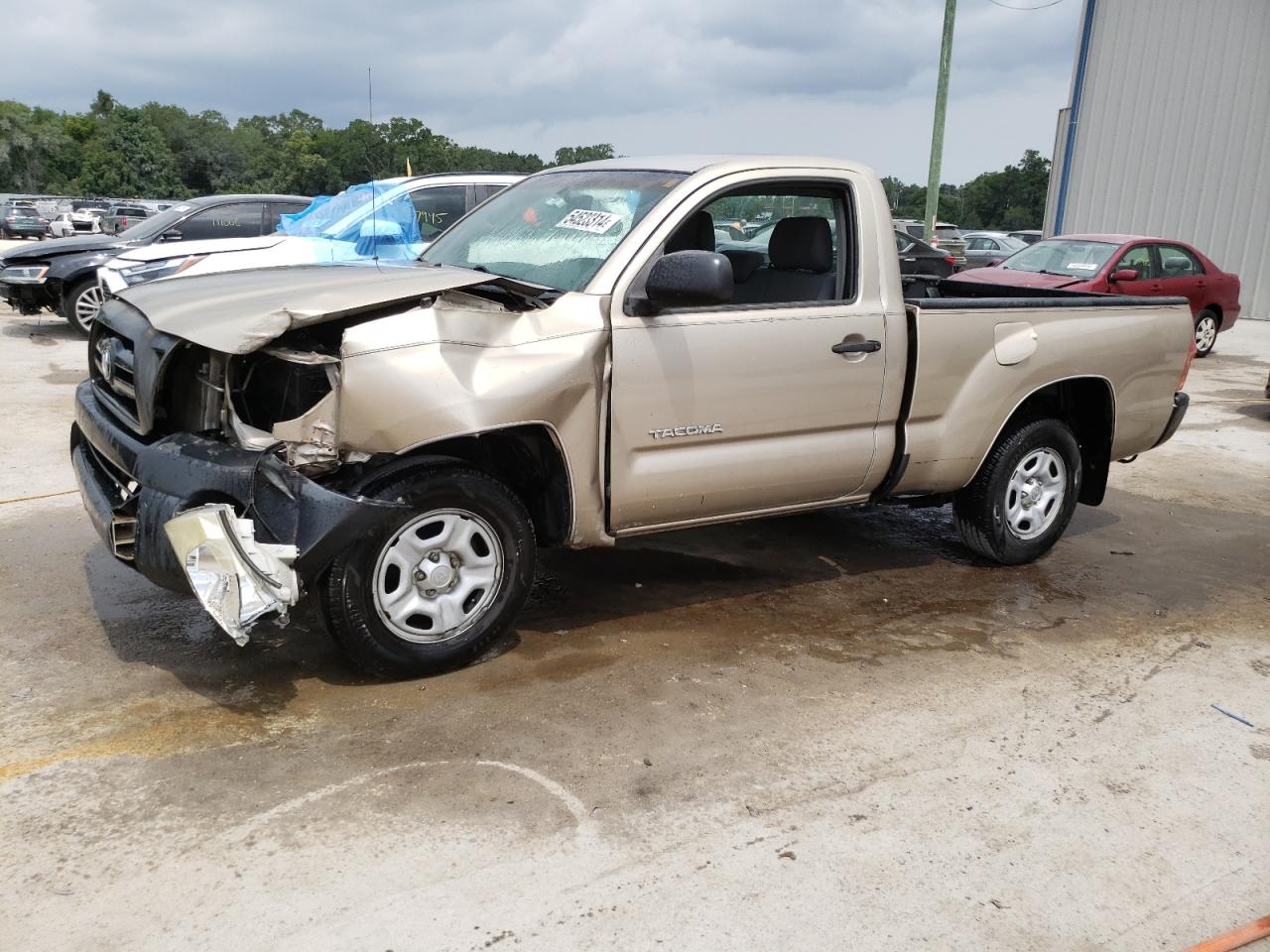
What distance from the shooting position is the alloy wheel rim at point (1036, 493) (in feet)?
18.6

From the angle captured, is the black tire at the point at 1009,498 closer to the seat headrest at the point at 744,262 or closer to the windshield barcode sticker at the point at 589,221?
the seat headrest at the point at 744,262

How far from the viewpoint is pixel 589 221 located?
4.56 m

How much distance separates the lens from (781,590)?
530cm

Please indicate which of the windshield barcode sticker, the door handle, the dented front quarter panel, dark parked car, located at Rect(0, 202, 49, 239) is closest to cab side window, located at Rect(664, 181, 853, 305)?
the door handle

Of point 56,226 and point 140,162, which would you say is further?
point 140,162

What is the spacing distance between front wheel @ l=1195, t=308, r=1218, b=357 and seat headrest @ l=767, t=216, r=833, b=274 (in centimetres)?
1220

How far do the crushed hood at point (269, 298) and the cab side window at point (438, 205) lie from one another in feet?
19.3

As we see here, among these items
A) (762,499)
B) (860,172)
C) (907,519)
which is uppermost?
(860,172)

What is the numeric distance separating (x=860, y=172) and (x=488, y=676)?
9.07ft

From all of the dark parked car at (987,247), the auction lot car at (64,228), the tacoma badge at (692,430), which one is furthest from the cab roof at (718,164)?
the auction lot car at (64,228)

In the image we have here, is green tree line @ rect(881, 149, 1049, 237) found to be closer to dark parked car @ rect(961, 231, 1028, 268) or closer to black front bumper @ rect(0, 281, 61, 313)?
dark parked car @ rect(961, 231, 1028, 268)

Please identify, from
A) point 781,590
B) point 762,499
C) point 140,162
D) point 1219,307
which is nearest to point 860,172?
point 762,499

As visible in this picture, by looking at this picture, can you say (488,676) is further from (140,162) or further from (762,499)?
(140,162)

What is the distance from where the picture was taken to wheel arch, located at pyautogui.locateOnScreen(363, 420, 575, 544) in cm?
395
